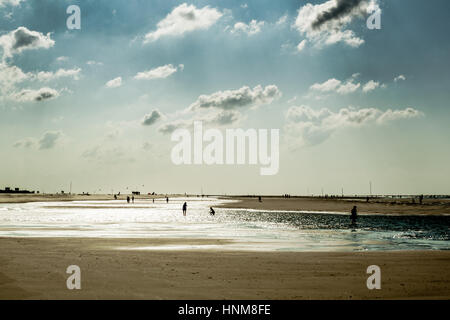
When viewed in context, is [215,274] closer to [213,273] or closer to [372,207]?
[213,273]

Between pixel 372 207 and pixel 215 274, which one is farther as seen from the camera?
pixel 372 207

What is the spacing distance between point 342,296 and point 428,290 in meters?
3.24

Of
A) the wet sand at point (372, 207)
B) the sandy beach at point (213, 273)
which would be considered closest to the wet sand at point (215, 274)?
the sandy beach at point (213, 273)

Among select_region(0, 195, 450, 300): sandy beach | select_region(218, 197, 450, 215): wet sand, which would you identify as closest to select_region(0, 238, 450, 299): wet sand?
select_region(0, 195, 450, 300): sandy beach

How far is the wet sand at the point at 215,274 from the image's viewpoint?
1211 centimetres

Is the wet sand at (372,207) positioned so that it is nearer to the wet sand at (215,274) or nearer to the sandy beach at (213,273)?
the sandy beach at (213,273)

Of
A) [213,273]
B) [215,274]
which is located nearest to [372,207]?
[213,273]

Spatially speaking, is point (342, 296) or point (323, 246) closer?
point (342, 296)

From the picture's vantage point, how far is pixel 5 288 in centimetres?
1238

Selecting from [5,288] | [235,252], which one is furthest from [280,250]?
[5,288]

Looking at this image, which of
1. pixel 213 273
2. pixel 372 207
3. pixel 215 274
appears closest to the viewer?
pixel 215 274

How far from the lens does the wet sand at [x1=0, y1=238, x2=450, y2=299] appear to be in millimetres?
12109

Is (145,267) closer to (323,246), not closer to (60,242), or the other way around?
(60,242)

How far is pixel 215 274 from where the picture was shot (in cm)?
1498
